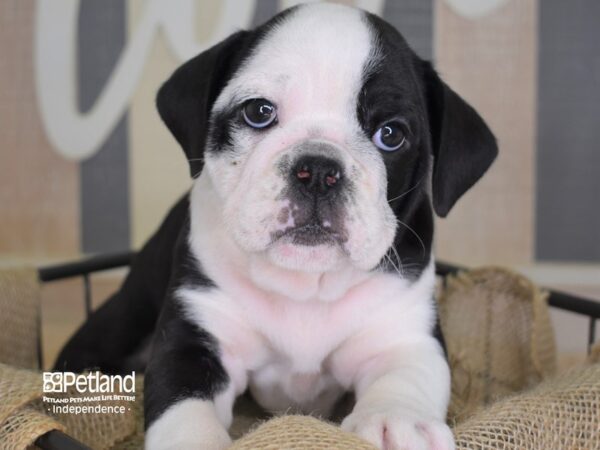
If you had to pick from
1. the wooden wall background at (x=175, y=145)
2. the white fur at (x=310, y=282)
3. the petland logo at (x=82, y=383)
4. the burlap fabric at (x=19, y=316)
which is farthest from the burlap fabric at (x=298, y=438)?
the wooden wall background at (x=175, y=145)

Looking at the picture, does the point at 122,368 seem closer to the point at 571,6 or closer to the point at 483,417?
the point at 483,417

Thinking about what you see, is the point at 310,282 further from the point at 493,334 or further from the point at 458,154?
the point at 493,334

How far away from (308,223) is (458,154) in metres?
0.34

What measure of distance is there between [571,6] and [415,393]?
212 cm

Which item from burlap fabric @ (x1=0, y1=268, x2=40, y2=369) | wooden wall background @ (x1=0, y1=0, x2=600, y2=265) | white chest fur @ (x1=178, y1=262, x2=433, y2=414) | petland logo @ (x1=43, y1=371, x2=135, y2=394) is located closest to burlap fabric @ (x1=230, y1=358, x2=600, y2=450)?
white chest fur @ (x1=178, y1=262, x2=433, y2=414)

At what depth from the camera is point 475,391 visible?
208 centimetres

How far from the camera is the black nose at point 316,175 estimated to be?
1.46 meters

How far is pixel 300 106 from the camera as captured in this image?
1.57 m

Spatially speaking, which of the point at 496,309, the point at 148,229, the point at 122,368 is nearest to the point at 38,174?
the point at 148,229

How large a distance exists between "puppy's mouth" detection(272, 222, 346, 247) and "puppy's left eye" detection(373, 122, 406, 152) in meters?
0.21

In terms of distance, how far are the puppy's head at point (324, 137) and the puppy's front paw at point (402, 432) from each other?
0.26 m

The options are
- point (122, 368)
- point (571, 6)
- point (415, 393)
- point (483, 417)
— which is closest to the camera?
point (483, 417)

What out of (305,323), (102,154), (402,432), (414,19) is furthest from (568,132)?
(402,432)

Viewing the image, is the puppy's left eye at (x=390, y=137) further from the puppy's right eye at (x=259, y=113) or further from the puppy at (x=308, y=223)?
the puppy's right eye at (x=259, y=113)
